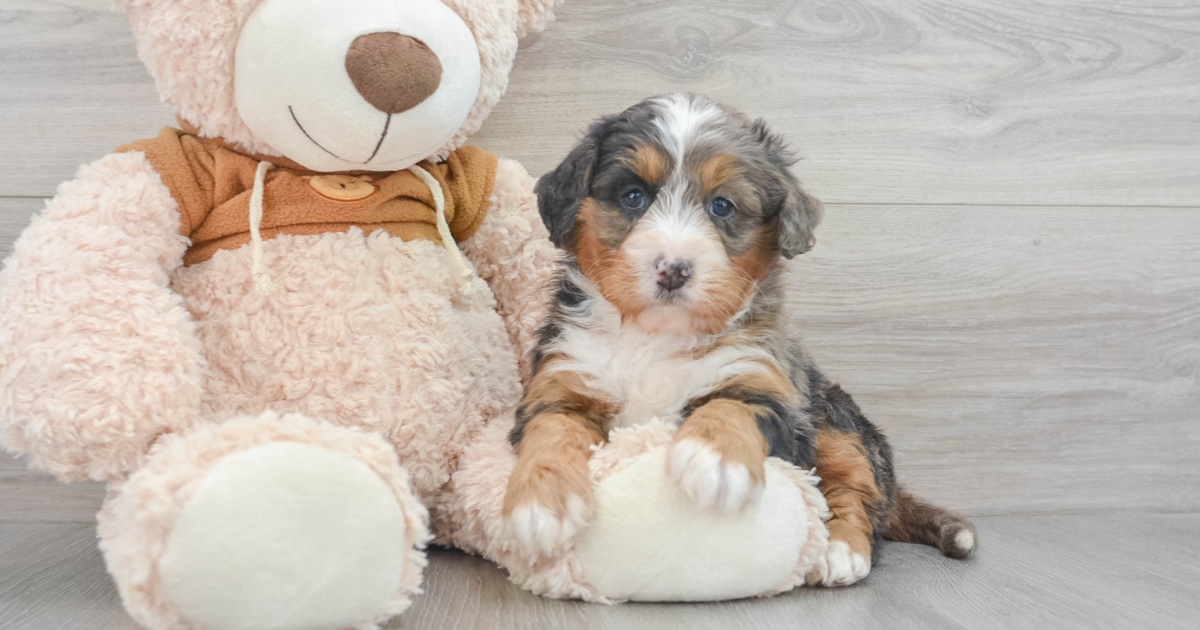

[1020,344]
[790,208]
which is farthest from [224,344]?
[1020,344]

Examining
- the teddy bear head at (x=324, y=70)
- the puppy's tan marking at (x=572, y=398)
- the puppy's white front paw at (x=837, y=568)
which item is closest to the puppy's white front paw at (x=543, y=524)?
the puppy's tan marking at (x=572, y=398)

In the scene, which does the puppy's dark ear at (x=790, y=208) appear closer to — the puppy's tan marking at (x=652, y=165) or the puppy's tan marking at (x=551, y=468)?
the puppy's tan marking at (x=652, y=165)

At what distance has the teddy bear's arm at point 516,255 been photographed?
2.22m

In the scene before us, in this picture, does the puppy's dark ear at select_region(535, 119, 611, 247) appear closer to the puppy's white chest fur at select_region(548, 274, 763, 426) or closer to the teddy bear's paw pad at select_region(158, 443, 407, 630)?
the puppy's white chest fur at select_region(548, 274, 763, 426)

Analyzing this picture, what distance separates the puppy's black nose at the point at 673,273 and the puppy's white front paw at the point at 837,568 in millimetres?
638

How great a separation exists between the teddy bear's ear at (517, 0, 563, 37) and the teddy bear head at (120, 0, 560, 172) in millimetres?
154

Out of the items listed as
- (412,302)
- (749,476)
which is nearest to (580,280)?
(412,302)

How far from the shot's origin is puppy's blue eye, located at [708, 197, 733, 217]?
73.5 inches

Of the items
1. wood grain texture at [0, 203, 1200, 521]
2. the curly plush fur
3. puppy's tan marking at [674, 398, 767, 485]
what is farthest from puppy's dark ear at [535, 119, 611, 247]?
wood grain texture at [0, 203, 1200, 521]

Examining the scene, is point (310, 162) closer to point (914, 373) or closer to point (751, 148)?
point (751, 148)

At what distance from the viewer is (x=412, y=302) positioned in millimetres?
1910

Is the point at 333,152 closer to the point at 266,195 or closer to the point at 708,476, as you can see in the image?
the point at 266,195

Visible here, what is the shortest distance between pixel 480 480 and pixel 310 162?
2.41ft

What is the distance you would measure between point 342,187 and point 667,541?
3.34 ft
